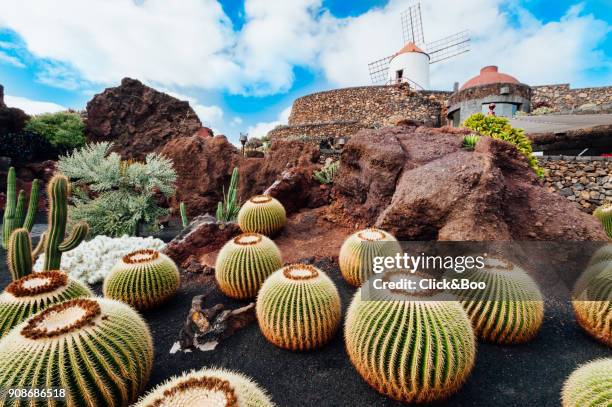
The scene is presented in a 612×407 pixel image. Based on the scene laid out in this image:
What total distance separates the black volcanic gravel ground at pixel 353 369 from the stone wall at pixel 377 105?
2033 centimetres

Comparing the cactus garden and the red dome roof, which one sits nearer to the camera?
the cactus garden

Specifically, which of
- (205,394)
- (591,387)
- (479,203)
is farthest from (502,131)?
(205,394)

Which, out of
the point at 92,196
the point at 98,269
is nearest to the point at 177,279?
the point at 98,269

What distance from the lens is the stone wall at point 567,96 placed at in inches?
754

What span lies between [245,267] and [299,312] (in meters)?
1.23

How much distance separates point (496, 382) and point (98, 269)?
5.58 meters

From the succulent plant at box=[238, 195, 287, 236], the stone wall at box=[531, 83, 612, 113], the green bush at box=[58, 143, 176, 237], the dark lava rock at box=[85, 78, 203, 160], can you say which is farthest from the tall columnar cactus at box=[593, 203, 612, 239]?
the stone wall at box=[531, 83, 612, 113]

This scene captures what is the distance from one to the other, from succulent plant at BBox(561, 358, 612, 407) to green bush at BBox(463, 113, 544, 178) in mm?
6171

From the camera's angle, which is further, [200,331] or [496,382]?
[200,331]

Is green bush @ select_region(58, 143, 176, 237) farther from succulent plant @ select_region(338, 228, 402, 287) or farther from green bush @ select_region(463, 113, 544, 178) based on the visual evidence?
green bush @ select_region(463, 113, 544, 178)

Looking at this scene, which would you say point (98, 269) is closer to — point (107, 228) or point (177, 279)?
point (177, 279)

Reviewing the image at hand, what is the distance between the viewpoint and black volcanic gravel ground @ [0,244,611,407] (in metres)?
2.36

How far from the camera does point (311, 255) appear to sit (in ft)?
17.1

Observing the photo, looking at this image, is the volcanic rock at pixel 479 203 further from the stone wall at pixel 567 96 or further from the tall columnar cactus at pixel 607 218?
the stone wall at pixel 567 96
